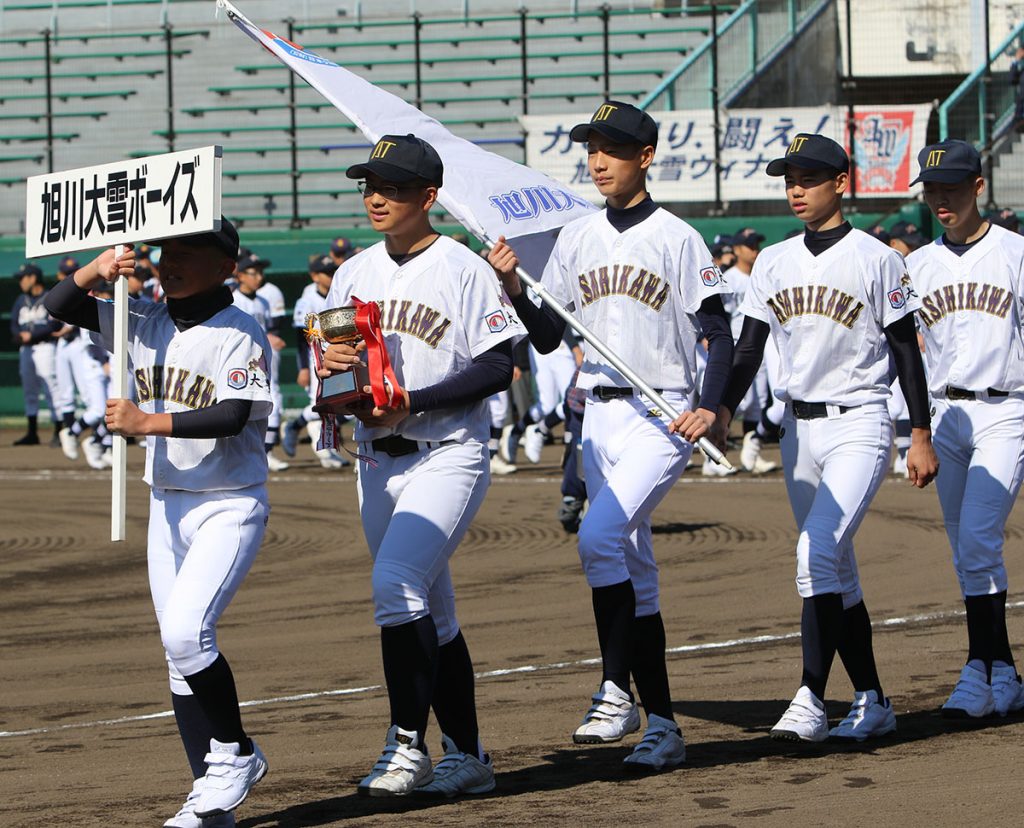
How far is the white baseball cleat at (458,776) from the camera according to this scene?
5668 millimetres

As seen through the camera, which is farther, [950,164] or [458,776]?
[950,164]

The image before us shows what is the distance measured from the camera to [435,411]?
5.83 metres

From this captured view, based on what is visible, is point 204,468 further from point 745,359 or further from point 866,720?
point 866,720

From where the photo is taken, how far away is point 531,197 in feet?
22.9

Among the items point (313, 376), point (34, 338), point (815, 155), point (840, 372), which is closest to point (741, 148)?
point (34, 338)

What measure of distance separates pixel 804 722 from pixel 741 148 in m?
17.5

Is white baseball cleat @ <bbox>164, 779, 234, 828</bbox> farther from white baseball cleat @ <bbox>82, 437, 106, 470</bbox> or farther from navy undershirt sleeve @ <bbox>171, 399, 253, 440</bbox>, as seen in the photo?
white baseball cleat @ <bbox>82, 437, 106, 470</bbox>

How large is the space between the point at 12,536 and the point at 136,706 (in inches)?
254

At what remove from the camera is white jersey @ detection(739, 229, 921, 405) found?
668 centimetres

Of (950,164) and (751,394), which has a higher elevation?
(950,164)

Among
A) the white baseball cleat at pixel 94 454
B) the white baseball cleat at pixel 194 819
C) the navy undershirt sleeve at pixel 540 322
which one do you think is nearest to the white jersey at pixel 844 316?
the navy undershirt sleeve at pixel 540 322

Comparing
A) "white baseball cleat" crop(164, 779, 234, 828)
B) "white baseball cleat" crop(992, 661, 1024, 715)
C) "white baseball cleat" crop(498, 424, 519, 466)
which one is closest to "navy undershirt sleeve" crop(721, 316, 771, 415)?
"white baseball cleat" crop(992, 661, 1024, 715)

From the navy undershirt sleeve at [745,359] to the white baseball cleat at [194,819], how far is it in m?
2.44

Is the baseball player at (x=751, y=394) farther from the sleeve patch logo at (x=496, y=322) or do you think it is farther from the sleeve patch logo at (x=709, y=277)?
the sleeve patch logo at (x=496, y=322)
